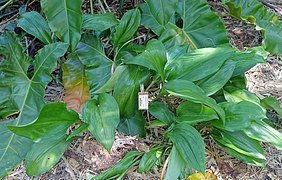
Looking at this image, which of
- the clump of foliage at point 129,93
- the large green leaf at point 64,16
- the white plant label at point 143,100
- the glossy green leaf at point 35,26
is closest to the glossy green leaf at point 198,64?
the clump of foliage at point 129,93

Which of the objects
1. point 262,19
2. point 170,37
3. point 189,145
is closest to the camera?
point 189,145

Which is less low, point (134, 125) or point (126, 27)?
point (126, 27)

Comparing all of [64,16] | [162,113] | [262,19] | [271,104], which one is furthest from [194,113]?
[262,19]

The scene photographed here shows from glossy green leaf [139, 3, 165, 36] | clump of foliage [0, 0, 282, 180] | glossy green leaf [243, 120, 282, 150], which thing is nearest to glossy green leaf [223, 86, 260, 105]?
clump of foliage [0, 0, 282, 180]

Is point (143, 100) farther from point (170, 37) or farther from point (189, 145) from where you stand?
point (170, 37)

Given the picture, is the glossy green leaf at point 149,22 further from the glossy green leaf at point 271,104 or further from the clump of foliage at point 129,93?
the glossy green leaf at point 271,104

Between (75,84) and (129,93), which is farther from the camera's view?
(75,84)

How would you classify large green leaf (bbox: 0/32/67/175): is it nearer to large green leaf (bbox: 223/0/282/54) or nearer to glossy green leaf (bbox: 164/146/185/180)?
glossy green leaf (bbox: 164/146/185/180)
